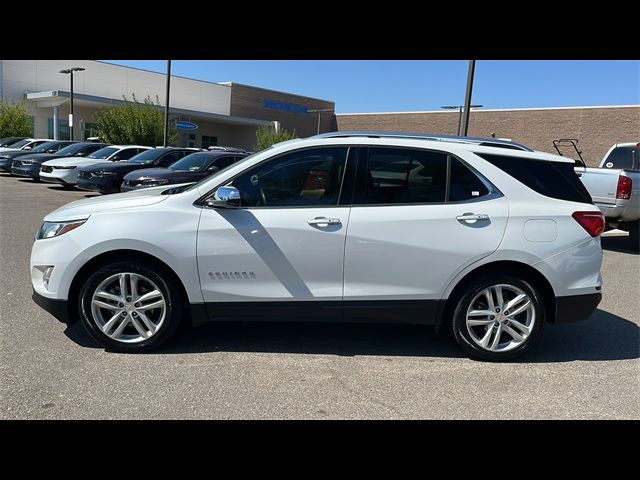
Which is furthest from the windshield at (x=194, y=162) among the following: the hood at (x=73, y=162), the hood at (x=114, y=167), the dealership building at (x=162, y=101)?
the dealership building at (x=162, y=101)

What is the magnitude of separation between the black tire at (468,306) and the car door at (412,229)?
0.20 m

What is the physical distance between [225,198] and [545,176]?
2.62 meters

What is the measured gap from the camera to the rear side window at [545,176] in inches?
166

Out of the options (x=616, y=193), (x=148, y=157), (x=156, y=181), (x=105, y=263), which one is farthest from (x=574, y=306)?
(x=148, y=157)

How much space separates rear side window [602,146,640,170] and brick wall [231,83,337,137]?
48.1 metres

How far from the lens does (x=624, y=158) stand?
408 inches

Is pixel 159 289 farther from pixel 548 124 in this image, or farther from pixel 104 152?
pixel 548 124

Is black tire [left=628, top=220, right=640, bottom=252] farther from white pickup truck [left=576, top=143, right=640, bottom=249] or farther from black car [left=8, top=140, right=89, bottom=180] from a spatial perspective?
black car [left=8, top=140, right=89, bottom=180]

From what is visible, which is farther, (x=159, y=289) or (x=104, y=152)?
(x=104, y=152)

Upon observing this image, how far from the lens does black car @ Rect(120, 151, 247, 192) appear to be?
39.1 feet

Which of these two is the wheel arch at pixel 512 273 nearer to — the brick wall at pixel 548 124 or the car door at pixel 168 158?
the car door at pixel 168 158

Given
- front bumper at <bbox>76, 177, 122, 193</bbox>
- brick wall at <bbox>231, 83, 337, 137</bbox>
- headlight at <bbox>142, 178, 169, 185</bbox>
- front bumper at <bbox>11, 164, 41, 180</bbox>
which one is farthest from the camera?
brick wall at <bbox>231, 83, 337, 137</bbox>

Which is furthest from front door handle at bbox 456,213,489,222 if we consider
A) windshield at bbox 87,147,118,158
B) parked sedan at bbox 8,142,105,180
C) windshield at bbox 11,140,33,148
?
windshield at bbox 11,140,33,148

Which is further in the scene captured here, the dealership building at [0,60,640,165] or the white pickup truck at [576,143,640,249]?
the dealership building at [0,60,640,165]
